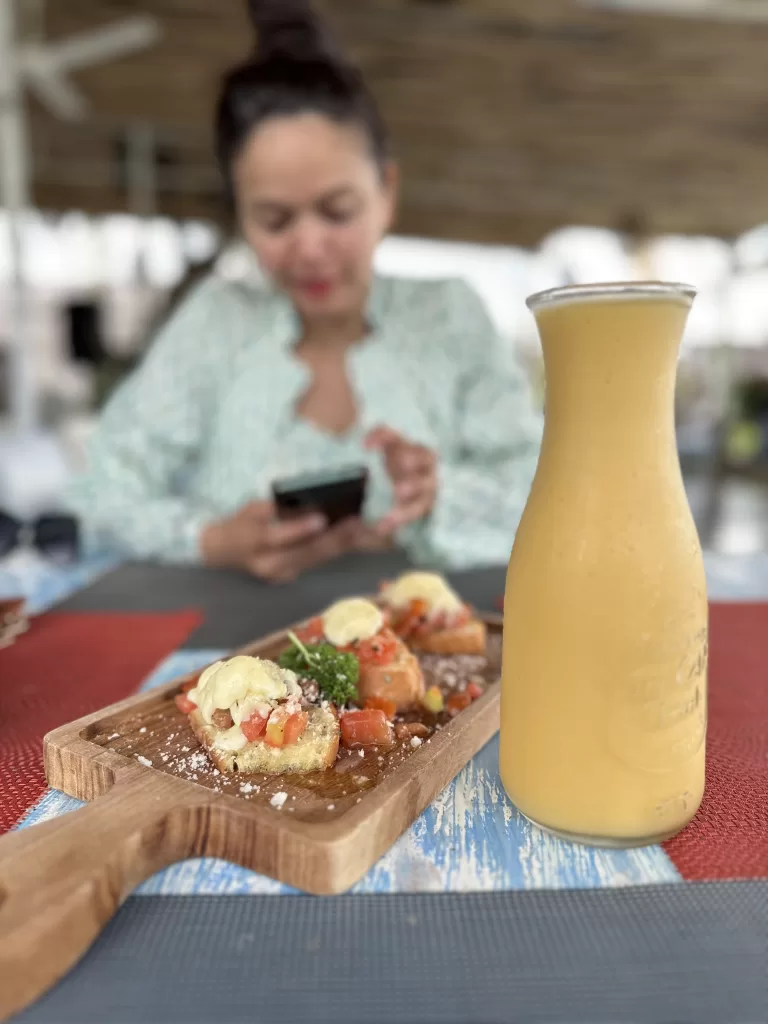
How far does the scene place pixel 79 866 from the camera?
0.53 meters

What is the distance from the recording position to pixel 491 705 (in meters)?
0.84

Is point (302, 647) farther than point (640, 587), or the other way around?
point (302, 647)

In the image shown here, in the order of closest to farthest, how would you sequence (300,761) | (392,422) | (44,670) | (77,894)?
(77,894)
(300,761)
(44,670)
(392,422)

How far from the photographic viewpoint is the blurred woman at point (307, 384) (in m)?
1.82

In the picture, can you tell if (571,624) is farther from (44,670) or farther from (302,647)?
(44,670)

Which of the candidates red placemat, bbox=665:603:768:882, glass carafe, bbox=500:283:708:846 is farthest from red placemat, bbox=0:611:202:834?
red placemat, bbox=665:603:768:882

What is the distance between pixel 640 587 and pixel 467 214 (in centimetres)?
730

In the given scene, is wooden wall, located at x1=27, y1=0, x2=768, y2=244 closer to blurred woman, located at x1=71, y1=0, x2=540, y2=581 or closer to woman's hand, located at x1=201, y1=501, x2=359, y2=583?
blurred woman, located at x1=71, y1=0, x2=540, y2=581

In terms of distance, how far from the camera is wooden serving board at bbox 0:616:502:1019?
0.49 metres

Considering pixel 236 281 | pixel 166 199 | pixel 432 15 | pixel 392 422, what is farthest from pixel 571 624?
pixel 166 199

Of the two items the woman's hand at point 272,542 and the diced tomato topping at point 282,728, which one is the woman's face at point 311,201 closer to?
the woman's hand at point 272,542

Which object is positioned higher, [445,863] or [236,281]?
[236,281]

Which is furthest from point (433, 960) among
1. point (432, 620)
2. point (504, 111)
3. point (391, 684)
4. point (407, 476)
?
point (504, 111)

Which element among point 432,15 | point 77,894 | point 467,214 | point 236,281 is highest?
point 432,15
